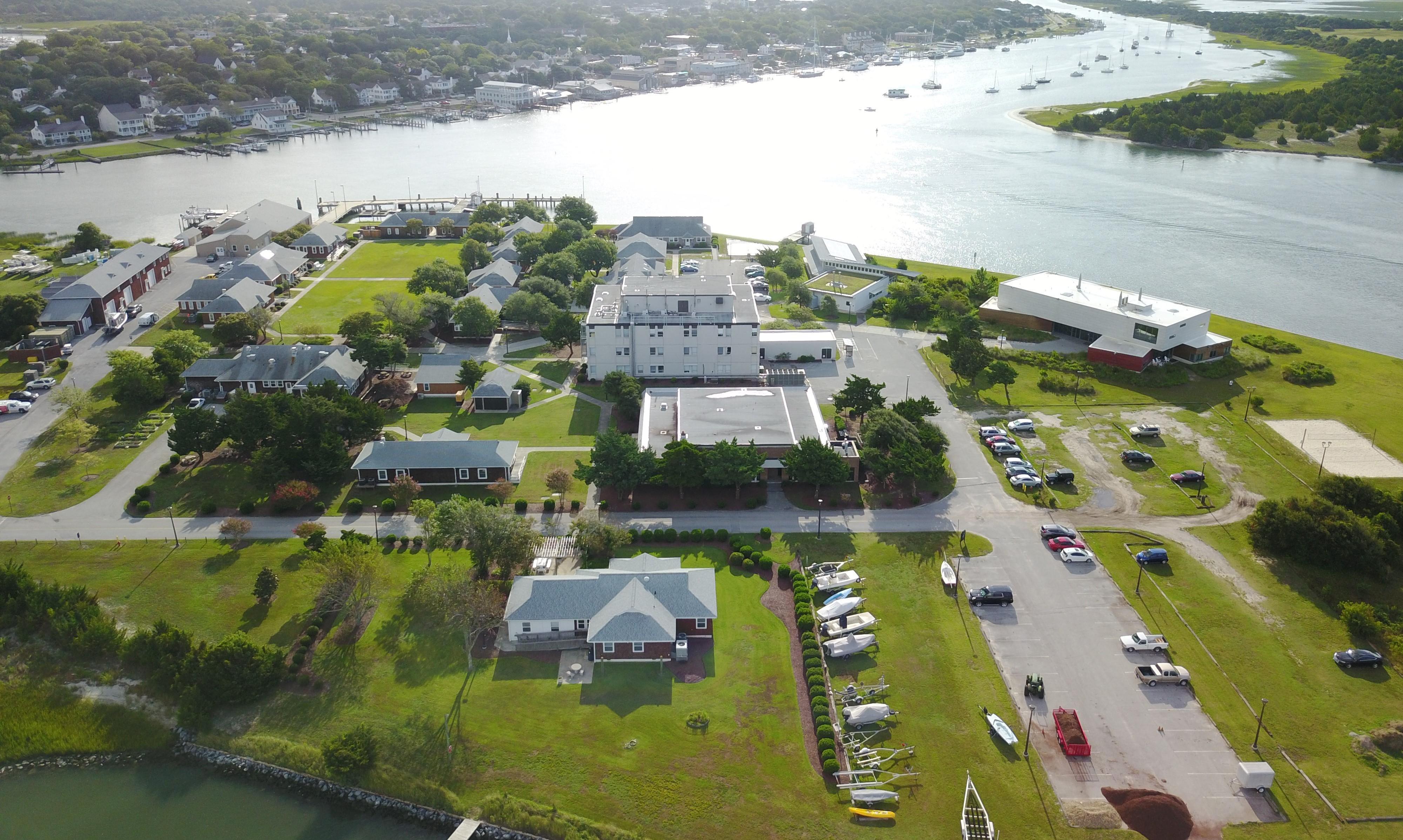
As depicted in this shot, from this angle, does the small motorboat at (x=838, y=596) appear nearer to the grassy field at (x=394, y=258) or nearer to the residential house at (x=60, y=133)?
the grassy field at (x=394, y=258)

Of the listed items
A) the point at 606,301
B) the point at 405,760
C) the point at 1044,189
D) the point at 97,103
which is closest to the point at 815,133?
the point at 1044,189

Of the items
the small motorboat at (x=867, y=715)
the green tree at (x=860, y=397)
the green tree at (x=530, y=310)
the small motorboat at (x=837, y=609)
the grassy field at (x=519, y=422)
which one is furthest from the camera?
the green tree at (x=530, y=310)

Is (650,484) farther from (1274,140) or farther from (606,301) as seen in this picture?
(1274,140)

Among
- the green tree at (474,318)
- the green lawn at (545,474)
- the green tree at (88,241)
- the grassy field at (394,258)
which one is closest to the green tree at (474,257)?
the grassy field at (394,258)

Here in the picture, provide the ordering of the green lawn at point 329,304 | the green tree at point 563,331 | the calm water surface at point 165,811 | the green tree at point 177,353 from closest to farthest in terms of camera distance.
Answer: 1. the calm water surface at point 165,811
2. the green tree at point 177,353
3. the green tree at point 563,331
4. the green lawn at point 329,304

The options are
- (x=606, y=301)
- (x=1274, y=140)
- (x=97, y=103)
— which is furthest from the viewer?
(x=97, y=103)
